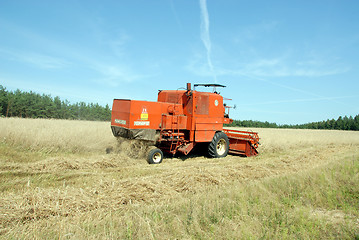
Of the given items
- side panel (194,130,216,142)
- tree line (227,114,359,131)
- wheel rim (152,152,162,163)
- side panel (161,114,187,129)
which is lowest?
wheel rim (152,152,162,163)

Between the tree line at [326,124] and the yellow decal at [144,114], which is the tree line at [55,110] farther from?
the yellow decal at [144,114]

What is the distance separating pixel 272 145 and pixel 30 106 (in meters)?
34.9

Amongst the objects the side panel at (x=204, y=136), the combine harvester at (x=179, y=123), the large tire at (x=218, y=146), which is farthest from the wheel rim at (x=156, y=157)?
the large tire at (x=218, y=146)

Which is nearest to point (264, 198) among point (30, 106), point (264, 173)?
point (264, 173)

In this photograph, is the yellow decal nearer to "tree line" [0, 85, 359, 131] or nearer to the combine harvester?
the combine harvester

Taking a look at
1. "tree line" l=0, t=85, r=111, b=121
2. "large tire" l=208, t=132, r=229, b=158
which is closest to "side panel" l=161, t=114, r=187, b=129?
"large tire" l=208, t=132, r=229, b=158

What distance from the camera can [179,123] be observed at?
9.83 meters

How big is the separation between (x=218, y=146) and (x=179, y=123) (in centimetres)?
250

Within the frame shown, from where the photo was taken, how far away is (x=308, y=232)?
3.55m

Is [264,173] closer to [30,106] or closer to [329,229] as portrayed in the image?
[329,229]

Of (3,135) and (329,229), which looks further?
(3,135)

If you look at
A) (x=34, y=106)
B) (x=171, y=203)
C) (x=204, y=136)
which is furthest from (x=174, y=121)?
(x=34, y=106)

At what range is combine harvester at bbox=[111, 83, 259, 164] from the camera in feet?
28.3

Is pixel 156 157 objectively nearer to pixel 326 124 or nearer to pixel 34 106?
pixel 34 106
